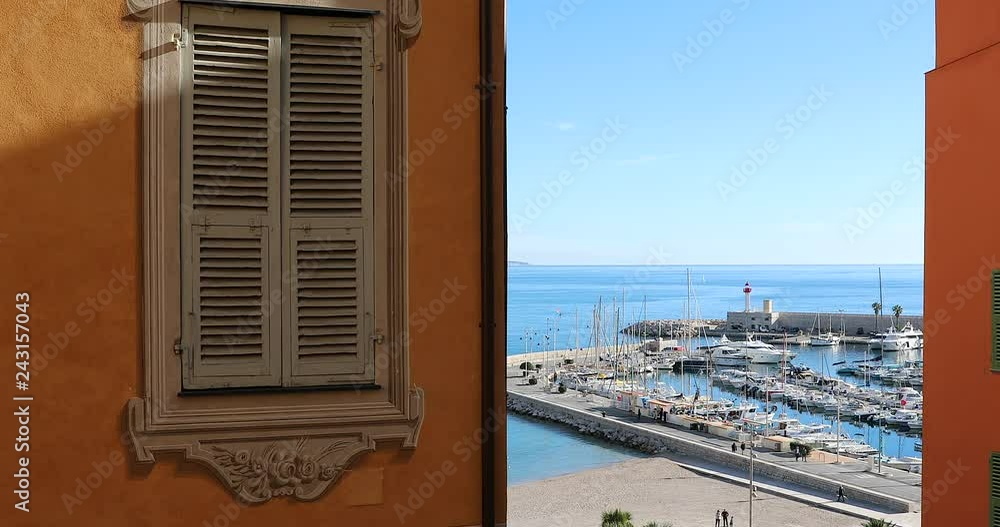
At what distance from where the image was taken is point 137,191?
8.27ft

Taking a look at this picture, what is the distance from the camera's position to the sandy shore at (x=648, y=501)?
67.4 ft

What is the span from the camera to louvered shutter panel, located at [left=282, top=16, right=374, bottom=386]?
2635 millimetres

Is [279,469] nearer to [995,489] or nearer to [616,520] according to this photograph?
[995,489]

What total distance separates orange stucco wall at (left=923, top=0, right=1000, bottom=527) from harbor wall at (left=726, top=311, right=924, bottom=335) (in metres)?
49.7

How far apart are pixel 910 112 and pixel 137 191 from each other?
6539cm

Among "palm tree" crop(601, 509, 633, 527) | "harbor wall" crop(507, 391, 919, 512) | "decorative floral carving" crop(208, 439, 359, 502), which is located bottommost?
"harbor wall" crop(507, 391, 919, 512)

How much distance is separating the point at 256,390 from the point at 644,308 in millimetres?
57699

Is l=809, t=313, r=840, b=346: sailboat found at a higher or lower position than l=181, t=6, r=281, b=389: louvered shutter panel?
lower

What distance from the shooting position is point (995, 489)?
16.8 ft

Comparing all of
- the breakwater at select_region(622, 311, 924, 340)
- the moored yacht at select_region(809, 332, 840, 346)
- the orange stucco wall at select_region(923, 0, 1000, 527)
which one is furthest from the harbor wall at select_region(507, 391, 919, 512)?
the moored yacht at select_region(809, 332, 840, 346)

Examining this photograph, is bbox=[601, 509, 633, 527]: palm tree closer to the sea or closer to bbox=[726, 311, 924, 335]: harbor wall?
the sea

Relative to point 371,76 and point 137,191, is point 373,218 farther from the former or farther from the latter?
point 137,191

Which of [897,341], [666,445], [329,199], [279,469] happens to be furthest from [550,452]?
[329,199]

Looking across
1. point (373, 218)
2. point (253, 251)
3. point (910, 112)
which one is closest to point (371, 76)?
point (373, 218)
